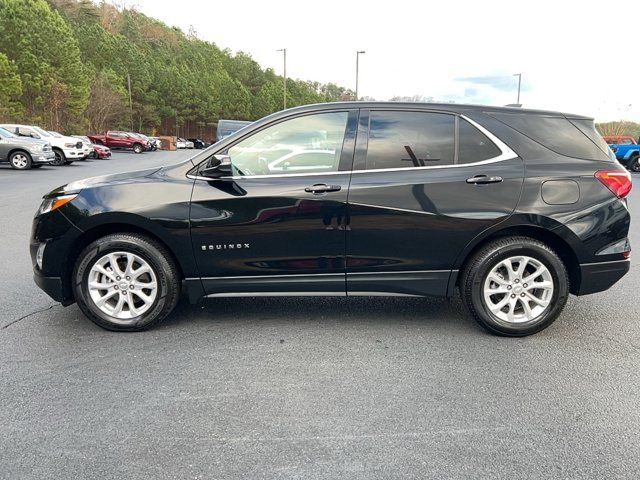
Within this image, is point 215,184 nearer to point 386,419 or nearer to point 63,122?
point 386,419

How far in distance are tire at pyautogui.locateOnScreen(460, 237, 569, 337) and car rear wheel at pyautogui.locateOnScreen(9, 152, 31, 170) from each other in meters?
19.5

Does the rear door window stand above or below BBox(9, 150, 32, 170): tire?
above

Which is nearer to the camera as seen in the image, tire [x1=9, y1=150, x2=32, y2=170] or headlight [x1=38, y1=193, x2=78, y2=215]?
headlight [x1=38, y1=193, x2=78, y2=215]

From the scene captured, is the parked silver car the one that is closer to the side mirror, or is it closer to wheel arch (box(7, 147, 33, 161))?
wheel arch (box(7, 147, 33, 161))

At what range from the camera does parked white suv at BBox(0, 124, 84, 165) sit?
2089 cm

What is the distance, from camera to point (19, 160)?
1878 cm

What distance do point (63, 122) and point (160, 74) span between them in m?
28.3

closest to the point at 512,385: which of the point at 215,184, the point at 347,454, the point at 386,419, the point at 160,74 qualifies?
the point at 386,419

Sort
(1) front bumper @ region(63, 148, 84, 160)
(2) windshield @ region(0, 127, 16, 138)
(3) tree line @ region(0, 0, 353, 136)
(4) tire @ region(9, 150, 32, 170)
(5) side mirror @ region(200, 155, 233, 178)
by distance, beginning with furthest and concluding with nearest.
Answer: (3) tree line @ region(0, 0, 353, 136) < (1) front bumper @ region(63, 148, 84, 160) < (2) windshield @ region(0, 127, 16, 138) < (4) tire @ region(9, 150, 32, 170) < (5) side mirror @ region(200, 155, 233, 178)

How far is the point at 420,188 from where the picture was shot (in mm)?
3721

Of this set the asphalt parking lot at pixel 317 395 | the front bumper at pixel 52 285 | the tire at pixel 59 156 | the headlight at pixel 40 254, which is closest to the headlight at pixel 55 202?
the headlight at pixel 40 254

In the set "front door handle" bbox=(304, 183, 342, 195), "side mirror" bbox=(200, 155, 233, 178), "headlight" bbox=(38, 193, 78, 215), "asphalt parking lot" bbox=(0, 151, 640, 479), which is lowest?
"asphalt parking lot" bbox=(0, 151, 640, 479)

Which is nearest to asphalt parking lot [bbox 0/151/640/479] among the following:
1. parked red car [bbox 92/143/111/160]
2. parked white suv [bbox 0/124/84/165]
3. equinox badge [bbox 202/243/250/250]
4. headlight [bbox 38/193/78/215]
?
equinox badge [bbox 202/243/250/250]

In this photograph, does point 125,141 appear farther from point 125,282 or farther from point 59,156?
point 125,282
